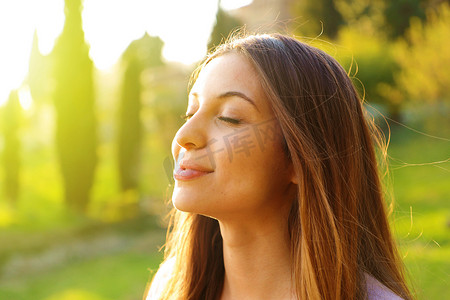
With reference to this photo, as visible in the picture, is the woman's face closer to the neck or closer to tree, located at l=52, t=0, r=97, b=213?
the neck

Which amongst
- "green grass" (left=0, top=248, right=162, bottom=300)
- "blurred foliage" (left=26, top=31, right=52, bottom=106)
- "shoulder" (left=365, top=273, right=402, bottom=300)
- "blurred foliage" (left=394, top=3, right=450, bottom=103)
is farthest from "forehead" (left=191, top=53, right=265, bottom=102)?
"blurred foliage" (left=26, top=31, right=52, bottom=106)

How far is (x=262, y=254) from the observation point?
1461mm

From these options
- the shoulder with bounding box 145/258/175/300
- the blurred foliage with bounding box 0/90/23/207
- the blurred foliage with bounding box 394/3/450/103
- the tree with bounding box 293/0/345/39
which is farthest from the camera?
the blurred foliage with bounding box 0/90/23/207

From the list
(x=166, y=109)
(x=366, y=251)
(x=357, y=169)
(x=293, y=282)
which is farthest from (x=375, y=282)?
(x=166, y=109)

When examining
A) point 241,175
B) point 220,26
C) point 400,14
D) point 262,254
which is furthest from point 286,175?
point 220,26

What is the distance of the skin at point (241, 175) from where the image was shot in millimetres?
1344

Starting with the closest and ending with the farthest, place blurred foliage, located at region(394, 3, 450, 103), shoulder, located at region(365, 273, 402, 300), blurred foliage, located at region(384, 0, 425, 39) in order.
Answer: shoulder, located at region(365, 273, 402, 300), blurred foliage, located at region(384, 0, 425, 39), blurred foliage, located at region(394, 3, 450, 103)

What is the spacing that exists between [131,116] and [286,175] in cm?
808

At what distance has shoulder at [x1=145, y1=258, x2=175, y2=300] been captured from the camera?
183cm

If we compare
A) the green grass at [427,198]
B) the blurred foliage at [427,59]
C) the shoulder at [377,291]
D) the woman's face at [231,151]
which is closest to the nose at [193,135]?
the woman's face at [231,151]

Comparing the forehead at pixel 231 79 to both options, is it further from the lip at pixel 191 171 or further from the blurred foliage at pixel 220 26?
the blurred foliage at pixel 220 26

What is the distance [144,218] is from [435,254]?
624cm

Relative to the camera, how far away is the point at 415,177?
19.1ft

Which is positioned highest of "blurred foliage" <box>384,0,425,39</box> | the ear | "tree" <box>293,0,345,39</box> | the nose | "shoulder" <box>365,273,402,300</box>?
"tree" <box>293,0,345,39</box>
